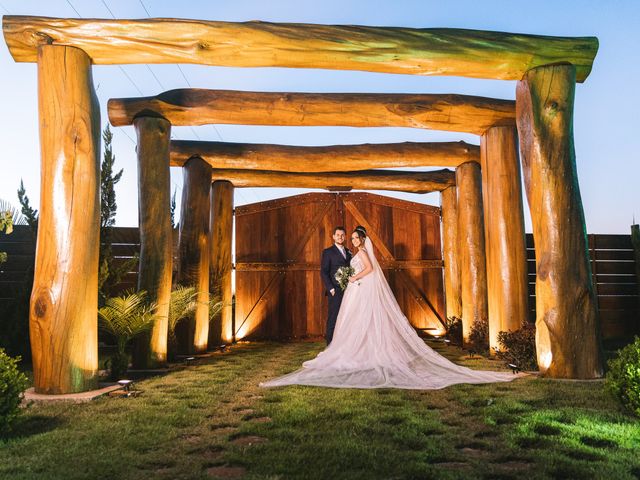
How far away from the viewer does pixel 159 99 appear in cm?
718

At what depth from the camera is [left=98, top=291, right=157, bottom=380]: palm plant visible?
6.13 m

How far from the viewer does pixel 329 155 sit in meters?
9.63

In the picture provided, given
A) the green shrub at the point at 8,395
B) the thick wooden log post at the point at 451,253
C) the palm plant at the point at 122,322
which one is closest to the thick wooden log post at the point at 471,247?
the thick wooden log post at the point at 451,253

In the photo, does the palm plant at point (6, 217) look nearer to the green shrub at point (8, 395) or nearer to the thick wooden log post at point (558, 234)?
the green shrub at point (8, 395)

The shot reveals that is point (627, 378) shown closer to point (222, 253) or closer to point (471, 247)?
point (471, 247)

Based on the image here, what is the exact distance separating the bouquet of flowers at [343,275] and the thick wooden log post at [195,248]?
7.55ft

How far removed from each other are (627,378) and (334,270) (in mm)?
4824

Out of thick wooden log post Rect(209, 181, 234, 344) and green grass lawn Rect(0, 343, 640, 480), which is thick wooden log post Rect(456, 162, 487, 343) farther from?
thick wooden log post Rect(209, 181, 234, 344)

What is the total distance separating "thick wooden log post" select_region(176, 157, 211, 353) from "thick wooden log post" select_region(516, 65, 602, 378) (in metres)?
5.14

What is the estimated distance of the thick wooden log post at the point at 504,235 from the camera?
7242mm

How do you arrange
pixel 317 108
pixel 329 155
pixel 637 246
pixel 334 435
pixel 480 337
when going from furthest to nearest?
pixel 637 246
pixel 329 155
pixel 480 337
pixel 317 108
pixel 334 435

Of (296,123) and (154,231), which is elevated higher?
(296,123)

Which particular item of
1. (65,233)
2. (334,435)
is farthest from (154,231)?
(334,435)

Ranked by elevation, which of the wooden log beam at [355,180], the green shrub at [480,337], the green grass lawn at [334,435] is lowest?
the green grass lawn at [334,435]
